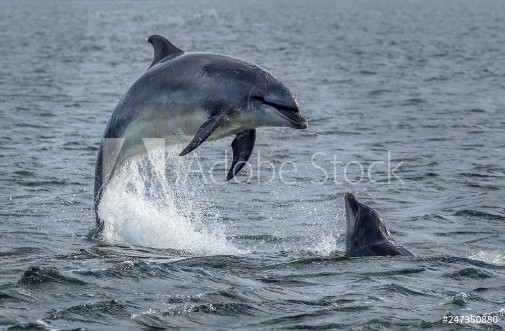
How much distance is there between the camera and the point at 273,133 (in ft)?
88.2

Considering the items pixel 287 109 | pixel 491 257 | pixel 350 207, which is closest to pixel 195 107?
pixel 287 109

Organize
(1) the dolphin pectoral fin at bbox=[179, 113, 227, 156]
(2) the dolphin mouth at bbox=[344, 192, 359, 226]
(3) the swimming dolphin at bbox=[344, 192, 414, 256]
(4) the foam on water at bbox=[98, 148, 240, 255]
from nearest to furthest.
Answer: (1) the dolphin pectoral fin at bbox=[179, 113, 227, 156], (3) the swimming dolphin at bbox=[344, 192, 414, 256], (2) the dolphin mouth at bbox=[344, 192, 359, 226], (4) the foam on water at bbox=[98, 148, 240, 255]

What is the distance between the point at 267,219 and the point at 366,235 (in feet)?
10.5

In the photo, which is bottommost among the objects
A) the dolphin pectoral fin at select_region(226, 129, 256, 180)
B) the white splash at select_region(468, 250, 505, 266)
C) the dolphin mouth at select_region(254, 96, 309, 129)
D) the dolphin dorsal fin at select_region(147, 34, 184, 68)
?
the white splash at select_region(468, 250, 505, 266)

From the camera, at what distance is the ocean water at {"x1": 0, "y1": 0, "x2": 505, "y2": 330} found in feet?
37.3

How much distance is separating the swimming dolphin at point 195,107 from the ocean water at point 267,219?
3.74 feet

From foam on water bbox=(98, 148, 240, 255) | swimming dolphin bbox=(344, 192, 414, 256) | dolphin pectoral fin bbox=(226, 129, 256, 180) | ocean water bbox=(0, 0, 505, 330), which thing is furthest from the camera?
foam on water bbox=(98, 148, 240, 255)

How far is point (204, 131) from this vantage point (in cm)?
1247

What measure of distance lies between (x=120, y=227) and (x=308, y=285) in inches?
160

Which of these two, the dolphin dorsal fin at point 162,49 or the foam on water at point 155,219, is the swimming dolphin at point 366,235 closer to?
the foam on water at point 155,219

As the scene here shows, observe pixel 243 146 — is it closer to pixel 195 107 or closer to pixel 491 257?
pixel 195 107

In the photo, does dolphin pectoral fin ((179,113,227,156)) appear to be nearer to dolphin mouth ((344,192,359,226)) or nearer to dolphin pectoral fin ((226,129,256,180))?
dolphin pectoral fin ((226,129,256,180))

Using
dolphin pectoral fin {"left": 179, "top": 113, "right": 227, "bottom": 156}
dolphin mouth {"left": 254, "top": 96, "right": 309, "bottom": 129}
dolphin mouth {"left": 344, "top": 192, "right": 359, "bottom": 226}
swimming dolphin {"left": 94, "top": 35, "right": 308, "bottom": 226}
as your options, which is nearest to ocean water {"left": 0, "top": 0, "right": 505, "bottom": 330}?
dolphin mouth {"left": 344, "top": 192, "right": 359, "bottom": 226}

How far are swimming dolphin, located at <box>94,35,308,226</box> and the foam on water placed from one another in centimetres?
59
